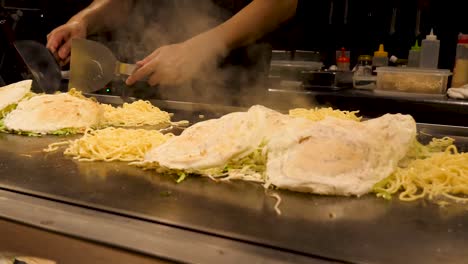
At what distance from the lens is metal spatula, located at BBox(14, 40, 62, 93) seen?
11.8 ft

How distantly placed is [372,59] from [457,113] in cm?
189

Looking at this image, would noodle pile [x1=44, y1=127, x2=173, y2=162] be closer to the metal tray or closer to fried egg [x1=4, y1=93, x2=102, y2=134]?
the metal tray

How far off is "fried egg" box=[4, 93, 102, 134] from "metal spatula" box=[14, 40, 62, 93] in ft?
3.26

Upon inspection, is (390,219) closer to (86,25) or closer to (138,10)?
(86,25)

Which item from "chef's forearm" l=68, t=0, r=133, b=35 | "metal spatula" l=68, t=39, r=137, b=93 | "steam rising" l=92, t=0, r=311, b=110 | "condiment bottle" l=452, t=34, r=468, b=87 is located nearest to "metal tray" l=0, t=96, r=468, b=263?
"metal spatula" l=68, t=39, r=137, b=93

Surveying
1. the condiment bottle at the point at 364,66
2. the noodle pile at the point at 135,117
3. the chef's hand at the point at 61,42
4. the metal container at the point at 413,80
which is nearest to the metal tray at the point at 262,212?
the noodle pile at the point at 135,117

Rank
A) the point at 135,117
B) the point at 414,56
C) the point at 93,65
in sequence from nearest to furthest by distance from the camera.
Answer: the point at 135,117, the point at 93,65, the point at 414,56

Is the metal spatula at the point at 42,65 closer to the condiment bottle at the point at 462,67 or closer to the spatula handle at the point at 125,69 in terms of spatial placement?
the spatula handle at the point at 125,69

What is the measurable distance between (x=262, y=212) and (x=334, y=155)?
351 mm

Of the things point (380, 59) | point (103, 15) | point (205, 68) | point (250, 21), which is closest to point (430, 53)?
point (380, 59)

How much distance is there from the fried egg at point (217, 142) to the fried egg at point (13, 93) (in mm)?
1234

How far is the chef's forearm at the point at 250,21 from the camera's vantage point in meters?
3.69

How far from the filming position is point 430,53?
528cm

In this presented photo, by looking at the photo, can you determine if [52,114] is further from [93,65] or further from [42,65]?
[42,65]
